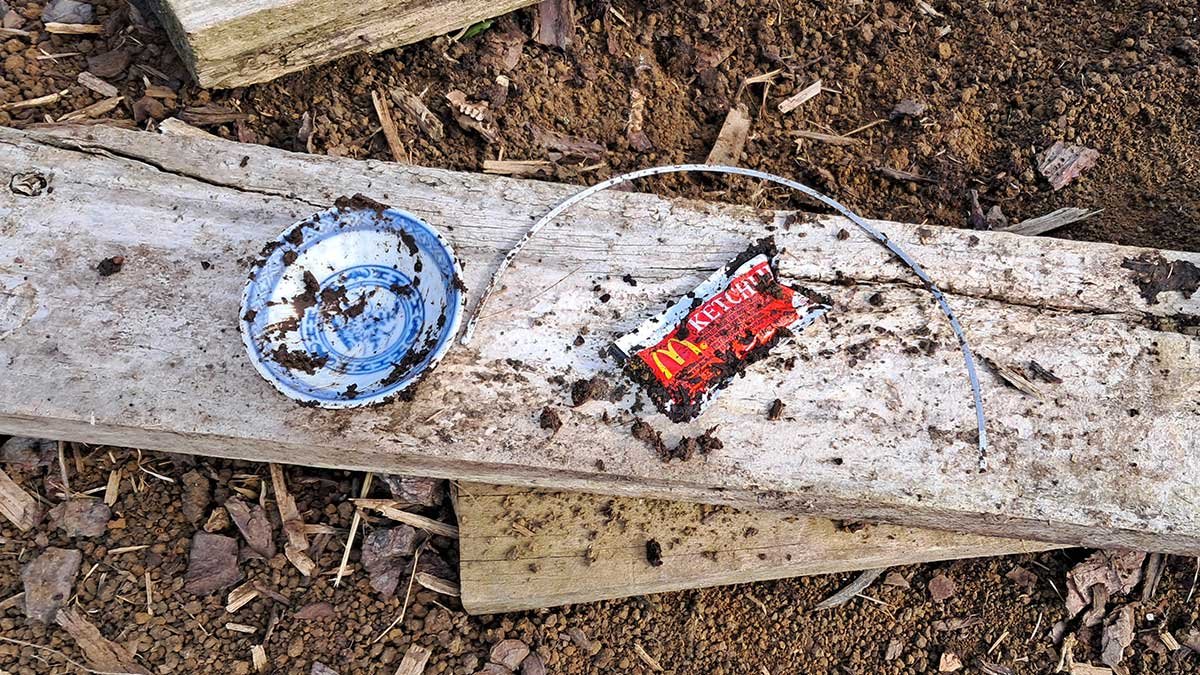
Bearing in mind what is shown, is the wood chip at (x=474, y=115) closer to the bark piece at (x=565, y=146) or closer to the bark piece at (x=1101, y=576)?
the bark piece at (x=565, y=146)

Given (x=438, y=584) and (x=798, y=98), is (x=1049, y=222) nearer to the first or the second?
(x=798, y=98)

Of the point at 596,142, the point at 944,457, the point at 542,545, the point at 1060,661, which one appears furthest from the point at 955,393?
the point at 596,142

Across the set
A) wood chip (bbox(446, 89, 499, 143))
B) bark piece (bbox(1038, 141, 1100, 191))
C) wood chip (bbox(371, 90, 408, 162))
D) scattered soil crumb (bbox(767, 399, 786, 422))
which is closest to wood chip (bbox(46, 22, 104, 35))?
wood chip (bbox(371, 90, 408, 162))

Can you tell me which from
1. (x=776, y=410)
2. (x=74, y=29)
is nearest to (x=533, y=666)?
(x=776, y=410)

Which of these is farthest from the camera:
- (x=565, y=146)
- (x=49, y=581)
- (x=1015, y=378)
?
(x=565, y=146)

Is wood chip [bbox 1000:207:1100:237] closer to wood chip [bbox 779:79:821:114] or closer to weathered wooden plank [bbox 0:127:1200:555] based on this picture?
weathered wooden plank [bbox 0:127:1200:555]

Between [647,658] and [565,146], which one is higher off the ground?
[565,146]

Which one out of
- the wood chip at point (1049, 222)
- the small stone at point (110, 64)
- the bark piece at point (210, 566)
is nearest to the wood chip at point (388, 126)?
the small stone at point (110, 64)
